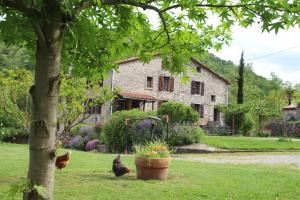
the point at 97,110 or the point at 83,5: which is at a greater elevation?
the point at 97,110

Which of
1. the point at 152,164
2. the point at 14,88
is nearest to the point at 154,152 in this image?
the point at 152,164

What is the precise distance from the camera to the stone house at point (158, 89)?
3688 cm

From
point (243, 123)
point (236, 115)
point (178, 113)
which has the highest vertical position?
point (236, 115)

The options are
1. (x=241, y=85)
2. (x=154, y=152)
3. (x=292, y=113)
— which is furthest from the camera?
(x=292, y=113)

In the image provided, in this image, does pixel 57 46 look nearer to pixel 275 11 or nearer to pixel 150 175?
pixel 275 11

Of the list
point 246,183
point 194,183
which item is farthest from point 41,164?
point 246,183

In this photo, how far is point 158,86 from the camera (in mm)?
40500

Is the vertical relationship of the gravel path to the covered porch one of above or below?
below

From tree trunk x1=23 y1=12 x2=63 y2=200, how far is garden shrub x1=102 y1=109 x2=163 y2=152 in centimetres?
1743

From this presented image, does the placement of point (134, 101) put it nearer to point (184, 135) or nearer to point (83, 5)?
point (184, 135)

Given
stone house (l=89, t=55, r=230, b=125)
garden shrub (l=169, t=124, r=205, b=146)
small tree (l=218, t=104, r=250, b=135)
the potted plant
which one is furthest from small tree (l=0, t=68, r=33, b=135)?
small tree (l=218, t=104, r=250, b=135)

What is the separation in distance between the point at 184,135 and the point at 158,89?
1882 cm

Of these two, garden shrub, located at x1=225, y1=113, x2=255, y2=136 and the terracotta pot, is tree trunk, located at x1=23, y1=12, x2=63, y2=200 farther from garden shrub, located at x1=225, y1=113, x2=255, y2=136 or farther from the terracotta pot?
garden shrub, located at x1=225, y1=113, x2=255, y2=136

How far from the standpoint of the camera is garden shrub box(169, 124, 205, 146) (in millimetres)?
21719
